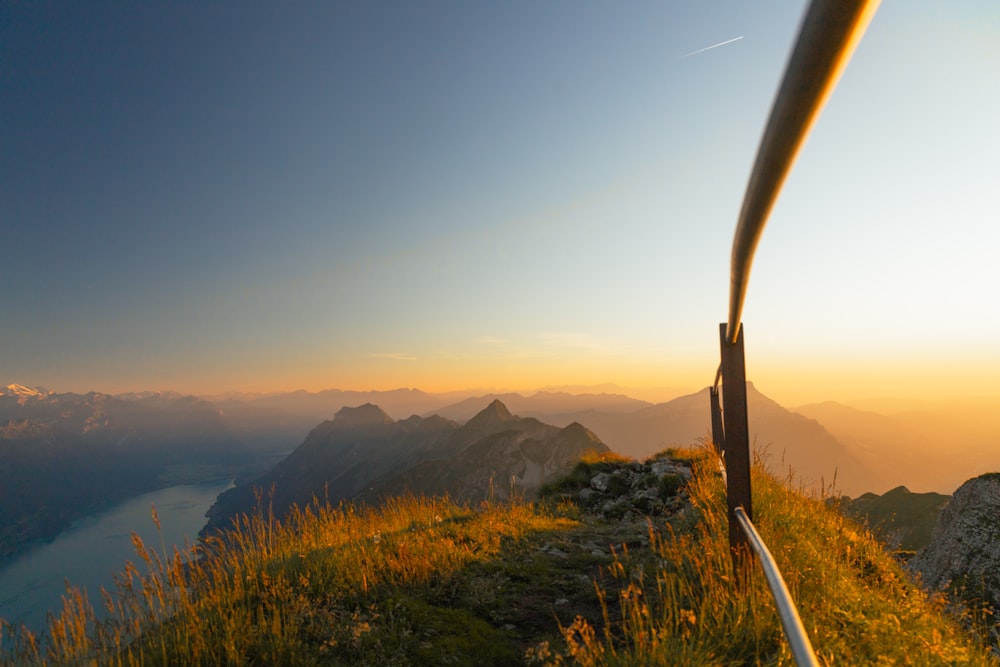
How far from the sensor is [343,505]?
27.9 feet

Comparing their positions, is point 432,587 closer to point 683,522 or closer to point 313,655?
point 313,655

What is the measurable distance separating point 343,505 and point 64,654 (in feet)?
16.6

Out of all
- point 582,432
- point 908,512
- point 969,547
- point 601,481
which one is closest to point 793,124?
point 969,547

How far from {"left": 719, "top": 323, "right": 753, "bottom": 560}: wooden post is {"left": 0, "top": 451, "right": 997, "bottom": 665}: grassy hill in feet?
1.02

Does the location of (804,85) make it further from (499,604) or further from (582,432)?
(582,432)

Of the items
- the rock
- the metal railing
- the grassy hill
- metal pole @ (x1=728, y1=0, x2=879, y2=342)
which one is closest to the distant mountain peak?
the rock

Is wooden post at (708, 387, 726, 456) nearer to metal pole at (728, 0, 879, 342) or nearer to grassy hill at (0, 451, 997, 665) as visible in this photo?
grassy hill at (0, 451, 997, 665)

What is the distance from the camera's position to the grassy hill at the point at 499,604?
3.11 metres

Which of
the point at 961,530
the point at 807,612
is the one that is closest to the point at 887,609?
the point at 807,612

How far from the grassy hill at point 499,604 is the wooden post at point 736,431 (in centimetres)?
31

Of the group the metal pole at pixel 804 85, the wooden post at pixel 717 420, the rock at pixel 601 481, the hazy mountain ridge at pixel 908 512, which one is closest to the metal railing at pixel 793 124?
the metal pole at pixel 804 85

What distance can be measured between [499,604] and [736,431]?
3399 mm

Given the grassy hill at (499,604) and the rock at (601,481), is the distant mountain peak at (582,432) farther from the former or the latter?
the grassy hill at (499,604)

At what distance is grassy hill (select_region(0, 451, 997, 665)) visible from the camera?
3.11 m
